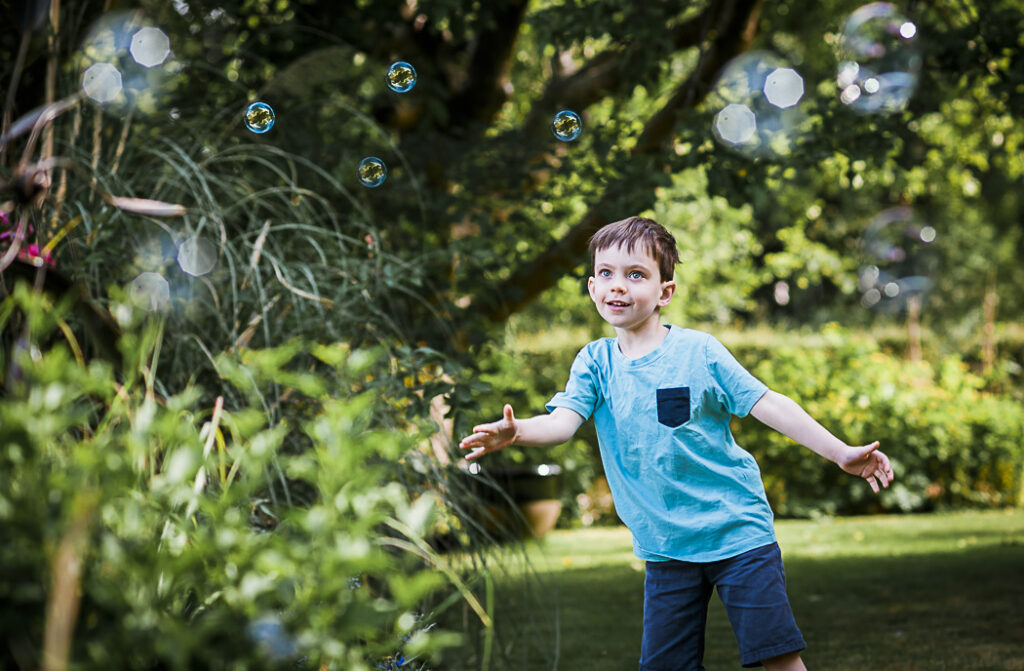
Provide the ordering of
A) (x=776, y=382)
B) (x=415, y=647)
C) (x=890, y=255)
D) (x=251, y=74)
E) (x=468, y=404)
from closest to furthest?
(x=415, y=647) → (x=468, y=404) → (x=251, y=74) → (x=776, y=382) → (x=890, y=255)

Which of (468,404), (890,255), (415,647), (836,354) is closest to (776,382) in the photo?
(836,354)

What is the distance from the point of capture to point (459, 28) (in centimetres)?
480

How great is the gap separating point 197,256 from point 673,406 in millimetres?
1458

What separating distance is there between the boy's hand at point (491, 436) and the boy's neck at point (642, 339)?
0.47 m

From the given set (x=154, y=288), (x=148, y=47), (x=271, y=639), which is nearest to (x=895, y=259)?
(x=148, y=47)

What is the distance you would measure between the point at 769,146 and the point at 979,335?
9443mm

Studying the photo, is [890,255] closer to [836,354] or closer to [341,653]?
[836,354]

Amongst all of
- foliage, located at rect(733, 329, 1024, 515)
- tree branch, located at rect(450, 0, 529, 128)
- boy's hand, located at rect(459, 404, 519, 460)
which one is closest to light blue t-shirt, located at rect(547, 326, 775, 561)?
boy's hand, located at rect(459, 404, 519, 460)

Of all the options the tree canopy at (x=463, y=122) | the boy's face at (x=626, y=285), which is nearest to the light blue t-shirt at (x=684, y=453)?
the boy's face at (x=626, y=285)

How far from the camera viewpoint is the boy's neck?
8.13 feet

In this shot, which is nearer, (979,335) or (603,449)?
(603,449)

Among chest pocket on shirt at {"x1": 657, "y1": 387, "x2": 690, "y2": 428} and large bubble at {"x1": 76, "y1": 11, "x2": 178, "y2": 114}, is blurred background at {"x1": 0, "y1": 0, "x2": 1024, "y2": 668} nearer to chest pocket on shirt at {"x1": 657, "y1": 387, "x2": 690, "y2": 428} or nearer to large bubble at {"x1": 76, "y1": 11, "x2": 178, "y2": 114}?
large bubble at {"x1": 76, "y1": 11, "x2": 178, "y2": 114}

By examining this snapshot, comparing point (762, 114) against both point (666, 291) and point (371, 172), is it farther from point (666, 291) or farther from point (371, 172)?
point (666, 291)

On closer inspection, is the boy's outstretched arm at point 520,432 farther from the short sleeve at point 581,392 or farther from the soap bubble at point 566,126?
the soap bubble at point 566,126
